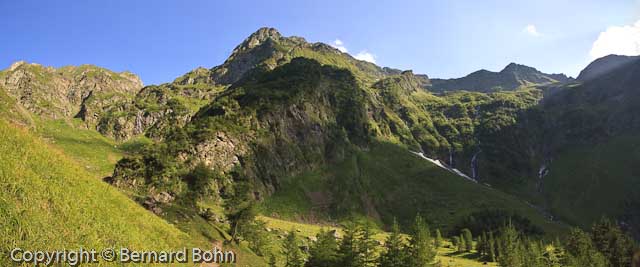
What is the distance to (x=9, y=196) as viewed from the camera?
14.5 m

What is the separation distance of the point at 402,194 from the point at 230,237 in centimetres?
15197

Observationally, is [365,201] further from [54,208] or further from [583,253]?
[54,208]

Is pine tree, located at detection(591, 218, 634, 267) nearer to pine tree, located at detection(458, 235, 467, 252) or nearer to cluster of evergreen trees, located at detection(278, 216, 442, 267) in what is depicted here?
pine tree, located at detection(458, 235, 467, 252)

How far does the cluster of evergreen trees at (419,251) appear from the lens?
162 ft

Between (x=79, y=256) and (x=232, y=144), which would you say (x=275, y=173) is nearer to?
(x=232, y=144)

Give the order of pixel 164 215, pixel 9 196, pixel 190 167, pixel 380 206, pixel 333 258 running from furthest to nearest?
pixel 380 206
pixel 190 167
pixel 333 258
pixel 164 215
pixel 9 196

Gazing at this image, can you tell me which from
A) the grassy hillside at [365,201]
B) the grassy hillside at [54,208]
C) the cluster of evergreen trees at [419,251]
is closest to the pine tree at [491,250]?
the cluster of evergreen trees at [419,251]

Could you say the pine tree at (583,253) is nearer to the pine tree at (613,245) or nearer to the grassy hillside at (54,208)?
the pine tree at (613,245)

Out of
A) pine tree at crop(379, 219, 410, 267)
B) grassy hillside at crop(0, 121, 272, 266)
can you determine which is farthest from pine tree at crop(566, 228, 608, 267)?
grassy hillside at crop(0, 121, 272, 266)

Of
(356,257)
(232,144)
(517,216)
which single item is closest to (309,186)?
(232,144)

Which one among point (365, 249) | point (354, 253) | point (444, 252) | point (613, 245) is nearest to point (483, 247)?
point (444, 252)

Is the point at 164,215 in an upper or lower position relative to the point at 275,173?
lower

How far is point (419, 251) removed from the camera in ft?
180

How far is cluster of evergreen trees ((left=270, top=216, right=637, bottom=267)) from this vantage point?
1945 inches
